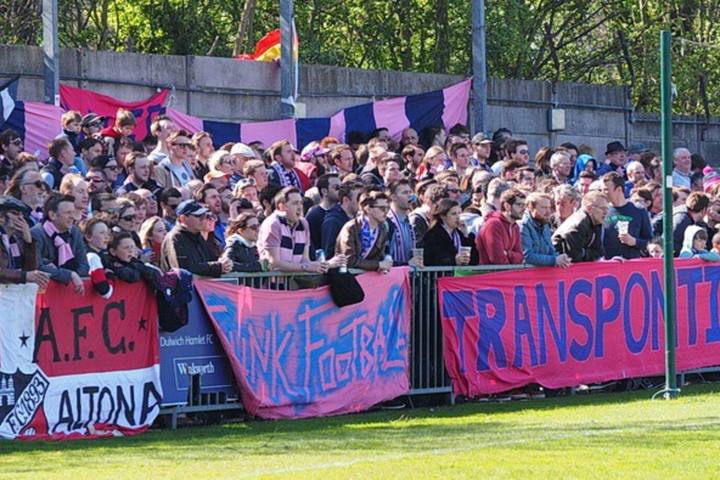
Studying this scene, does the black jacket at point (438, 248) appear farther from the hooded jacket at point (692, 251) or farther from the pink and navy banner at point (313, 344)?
the hooded jacket at point (692, 251)

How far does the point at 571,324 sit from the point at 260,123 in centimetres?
738

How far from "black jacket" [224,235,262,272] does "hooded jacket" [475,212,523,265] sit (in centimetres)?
297

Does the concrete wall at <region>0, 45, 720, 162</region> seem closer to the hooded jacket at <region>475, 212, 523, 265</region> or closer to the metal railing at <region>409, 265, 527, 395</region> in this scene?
the hooded jacket at <region>475, 212, 523, 265</region>

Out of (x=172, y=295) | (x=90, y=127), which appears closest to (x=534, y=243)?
(x=172, y=295)

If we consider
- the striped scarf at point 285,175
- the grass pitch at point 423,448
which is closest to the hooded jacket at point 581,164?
the striped scarf at point 285,175

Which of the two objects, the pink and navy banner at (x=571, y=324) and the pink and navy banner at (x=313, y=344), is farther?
the pink and navy banner at (x=571, y=324)

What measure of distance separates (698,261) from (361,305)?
5.03m

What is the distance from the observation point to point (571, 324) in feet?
61.1

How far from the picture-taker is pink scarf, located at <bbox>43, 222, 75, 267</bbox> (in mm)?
14625

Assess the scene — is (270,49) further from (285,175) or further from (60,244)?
(60,244)

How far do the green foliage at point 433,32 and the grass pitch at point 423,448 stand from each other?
19.0m

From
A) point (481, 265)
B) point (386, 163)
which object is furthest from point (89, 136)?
point (481, 265)

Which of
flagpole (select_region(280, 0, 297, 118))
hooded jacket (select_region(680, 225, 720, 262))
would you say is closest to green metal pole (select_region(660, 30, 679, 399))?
hooded jacket (select_region(680, 225, 720, 262))

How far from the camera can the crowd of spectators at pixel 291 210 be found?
49.1 ft
